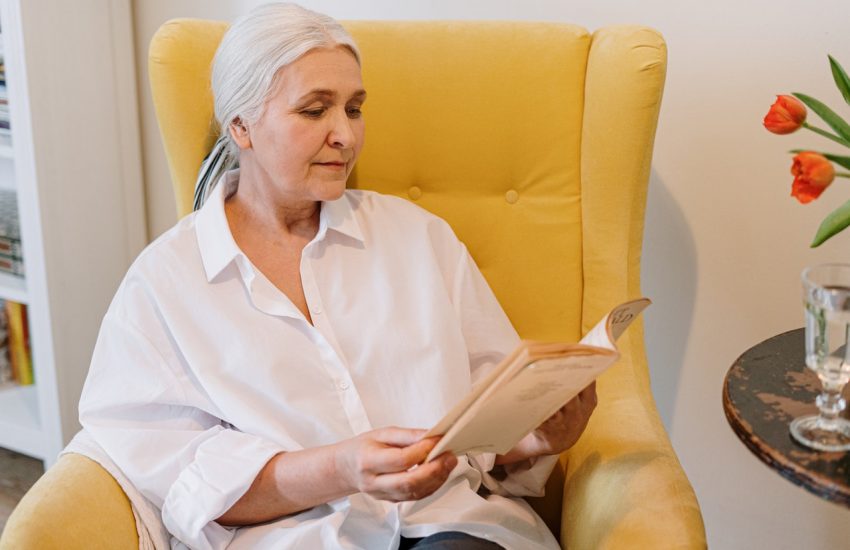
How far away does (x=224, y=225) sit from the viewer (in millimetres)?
1393

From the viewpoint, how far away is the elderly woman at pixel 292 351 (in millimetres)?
1273

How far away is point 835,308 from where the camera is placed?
1048 millimetres

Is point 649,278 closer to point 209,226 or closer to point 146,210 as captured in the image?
point 209,226

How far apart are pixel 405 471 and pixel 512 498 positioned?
0.33 metres

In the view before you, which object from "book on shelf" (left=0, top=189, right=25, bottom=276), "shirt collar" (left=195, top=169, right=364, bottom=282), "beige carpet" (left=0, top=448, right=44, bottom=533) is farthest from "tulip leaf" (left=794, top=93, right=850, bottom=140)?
"beige carpet" (left=0, top=448, right=44, bottom=533)

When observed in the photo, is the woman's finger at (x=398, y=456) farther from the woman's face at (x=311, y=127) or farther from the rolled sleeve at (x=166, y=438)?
the woman's face at (x=311, y=127)

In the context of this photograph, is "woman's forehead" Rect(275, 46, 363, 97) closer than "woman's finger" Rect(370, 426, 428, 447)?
No

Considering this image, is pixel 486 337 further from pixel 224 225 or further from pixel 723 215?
pixel 723 215

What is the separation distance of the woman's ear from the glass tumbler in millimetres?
766

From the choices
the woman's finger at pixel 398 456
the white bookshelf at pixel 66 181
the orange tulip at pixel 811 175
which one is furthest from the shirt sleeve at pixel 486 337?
the white bookshelf at pixel 66 181

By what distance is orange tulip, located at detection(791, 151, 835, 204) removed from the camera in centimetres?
106

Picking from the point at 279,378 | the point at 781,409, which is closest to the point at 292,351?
the point at 279,378

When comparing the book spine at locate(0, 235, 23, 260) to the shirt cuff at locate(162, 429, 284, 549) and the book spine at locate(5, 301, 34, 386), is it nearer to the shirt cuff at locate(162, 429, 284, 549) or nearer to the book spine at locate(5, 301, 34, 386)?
the book spine at locate(5, 301, 34, 386)

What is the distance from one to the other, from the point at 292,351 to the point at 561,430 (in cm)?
38
